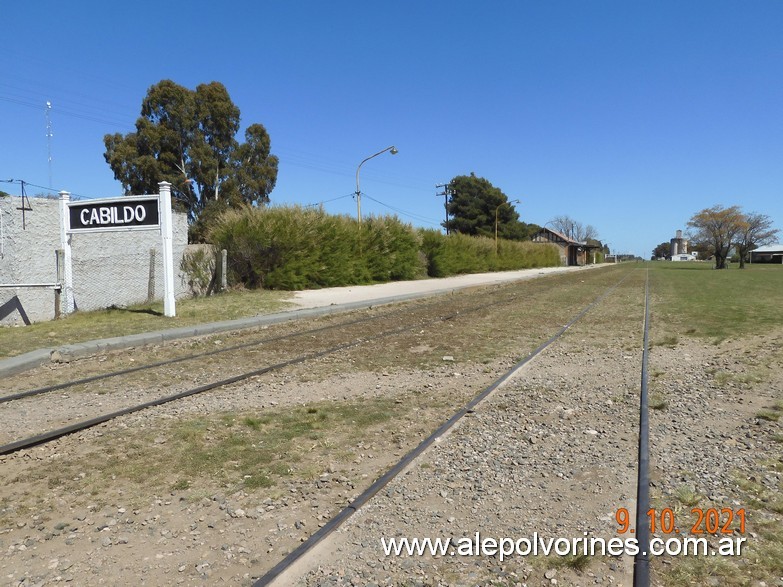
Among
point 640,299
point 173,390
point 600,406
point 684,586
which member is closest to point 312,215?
point 640,299

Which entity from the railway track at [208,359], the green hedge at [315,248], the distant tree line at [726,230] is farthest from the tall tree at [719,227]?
the railway track at [208,359]

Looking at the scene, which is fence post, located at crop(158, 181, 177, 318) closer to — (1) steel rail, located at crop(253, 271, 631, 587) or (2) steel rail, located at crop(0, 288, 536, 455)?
(2) steel rail, located at crop(0, 288, 536, 455)

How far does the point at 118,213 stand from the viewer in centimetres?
1252

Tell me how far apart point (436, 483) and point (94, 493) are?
7.60 feet

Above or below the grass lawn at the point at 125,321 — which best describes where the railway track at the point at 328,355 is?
below

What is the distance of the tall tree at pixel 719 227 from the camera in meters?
62.7

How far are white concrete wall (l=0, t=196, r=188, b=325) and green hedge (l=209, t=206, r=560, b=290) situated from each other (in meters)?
3.59

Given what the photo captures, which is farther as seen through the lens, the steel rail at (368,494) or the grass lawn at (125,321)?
the grass lawn at (125,321)

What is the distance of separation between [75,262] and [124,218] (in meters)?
2.67

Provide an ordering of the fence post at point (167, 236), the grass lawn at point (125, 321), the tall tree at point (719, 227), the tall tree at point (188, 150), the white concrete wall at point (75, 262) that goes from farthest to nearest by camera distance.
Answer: the tall tree at point (719, 227) < the tall tree at point (188, 150) < the white concrete wall at point (75, 262) < the fence post at point (167, 236) < the grass lawn at point (125, 321)

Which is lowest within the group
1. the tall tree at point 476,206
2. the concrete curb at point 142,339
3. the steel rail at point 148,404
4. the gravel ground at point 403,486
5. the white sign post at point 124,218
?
the gravel ground at point 403,486

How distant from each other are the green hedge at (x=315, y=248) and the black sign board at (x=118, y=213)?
289 inches

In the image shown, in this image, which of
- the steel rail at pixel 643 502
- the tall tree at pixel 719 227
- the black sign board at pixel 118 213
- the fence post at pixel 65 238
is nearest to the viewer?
the steel rail at pixel 643 502

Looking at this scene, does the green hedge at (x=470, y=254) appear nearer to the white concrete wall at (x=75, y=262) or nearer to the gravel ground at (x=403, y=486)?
the white concrete wall at (x=75, y=262)
